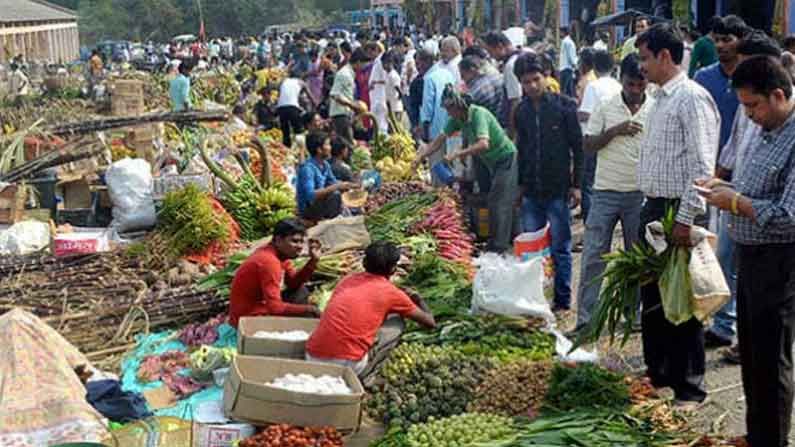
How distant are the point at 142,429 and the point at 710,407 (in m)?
3.08

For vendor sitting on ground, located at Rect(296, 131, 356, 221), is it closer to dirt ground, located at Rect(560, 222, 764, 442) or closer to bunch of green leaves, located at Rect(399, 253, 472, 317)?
bunch of green leaves, located at Rect(399, 253, 472, 317)

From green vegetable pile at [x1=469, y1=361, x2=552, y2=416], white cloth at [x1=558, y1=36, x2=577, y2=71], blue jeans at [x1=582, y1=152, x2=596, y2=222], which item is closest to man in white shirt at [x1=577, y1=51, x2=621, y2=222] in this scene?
blue jeans at [x1=582, y1=152, x2=596, y2=222]

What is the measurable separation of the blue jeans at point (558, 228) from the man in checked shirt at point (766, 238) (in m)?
2.86

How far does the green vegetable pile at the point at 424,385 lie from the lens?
17.8 ft

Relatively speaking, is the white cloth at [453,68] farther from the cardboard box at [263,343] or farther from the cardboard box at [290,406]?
the cardboard box at [290,406]

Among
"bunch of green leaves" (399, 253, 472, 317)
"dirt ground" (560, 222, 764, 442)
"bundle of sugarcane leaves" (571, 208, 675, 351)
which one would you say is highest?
"bundle of sugarcane leaves" (571, 208, 675, 351)

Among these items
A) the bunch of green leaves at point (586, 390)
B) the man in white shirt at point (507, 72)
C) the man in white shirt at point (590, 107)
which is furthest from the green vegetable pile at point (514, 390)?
the man in white shirt at point (507, 72)

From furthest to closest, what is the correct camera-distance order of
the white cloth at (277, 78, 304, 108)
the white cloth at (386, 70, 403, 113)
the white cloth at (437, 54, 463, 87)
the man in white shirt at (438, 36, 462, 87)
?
1. the white cloth at (277, 78, 304, 108)
2. the white cloth at (386, 70, 403, 113)
3. the man in white shirt at (438, 36, 462, 87)
4. the white cloth at (437, 54, 463, 87)

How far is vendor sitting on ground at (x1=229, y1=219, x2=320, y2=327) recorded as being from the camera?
6.52 m

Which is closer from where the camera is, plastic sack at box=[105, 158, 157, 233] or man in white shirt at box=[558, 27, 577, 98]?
plastic sack at box=[105, 158, 157, 233]

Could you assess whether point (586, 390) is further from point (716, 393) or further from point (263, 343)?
point (263, 343)

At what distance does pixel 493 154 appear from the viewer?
8508 mm

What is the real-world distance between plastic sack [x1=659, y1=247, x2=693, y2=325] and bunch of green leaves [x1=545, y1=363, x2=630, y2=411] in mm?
446

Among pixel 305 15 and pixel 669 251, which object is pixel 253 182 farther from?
pixel 305 15
